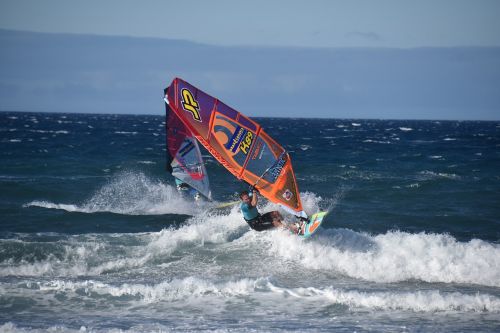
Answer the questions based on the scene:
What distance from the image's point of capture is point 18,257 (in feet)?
37.7

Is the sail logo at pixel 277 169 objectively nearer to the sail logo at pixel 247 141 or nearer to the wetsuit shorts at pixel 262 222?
the sail logo at pixel 247 141

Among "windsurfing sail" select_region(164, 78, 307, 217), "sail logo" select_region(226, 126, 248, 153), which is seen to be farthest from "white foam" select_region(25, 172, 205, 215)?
"sail logo" select_region(226, 126, 248, 153)

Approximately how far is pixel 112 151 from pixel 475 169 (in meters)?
19.8

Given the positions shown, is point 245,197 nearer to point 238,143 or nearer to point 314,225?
point 238,143

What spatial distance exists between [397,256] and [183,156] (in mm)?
5579

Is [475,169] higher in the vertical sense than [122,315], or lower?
higher

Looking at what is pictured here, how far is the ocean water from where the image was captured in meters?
8.62

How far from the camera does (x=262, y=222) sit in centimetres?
1180

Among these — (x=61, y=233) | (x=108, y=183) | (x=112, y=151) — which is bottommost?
(x=61, y=233)

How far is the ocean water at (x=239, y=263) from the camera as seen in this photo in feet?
28.3

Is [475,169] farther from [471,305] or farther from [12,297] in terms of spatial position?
[12,297]

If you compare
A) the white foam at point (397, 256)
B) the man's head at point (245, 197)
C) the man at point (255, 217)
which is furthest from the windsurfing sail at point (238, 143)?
the white foam at point (397, 256)

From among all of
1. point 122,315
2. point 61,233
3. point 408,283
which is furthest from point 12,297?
point 408,283

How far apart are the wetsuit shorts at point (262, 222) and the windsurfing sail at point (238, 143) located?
486 millimetres
